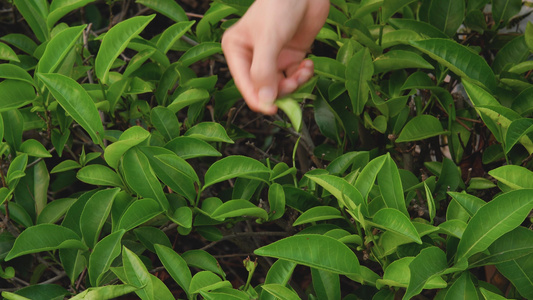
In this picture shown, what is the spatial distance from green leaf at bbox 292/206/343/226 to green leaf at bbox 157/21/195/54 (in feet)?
1.98

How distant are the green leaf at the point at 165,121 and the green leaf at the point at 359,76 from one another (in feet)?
1.42

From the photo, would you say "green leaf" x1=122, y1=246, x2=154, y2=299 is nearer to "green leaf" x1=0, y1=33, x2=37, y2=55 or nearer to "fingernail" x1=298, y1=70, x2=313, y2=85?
"fingernail" x1=298, y1=70, x2=313, y2=85

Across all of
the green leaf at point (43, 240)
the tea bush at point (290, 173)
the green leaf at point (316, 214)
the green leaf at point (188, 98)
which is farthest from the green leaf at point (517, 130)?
the green leaf at point (43, 240)

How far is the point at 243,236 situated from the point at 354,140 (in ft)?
1.36

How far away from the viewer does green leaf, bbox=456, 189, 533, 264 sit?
43.7 inches

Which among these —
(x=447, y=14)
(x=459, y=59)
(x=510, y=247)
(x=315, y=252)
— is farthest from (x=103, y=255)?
(x=447, y=14)

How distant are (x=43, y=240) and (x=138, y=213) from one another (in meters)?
0.21

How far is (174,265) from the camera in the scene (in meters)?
1.31

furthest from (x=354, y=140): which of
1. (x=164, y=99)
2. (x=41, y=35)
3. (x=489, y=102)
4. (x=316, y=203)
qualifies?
(x=41, y=35)

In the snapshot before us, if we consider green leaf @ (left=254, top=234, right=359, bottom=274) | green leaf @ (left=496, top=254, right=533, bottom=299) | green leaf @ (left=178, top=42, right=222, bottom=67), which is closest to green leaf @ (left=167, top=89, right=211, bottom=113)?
green leaf @ (left=178, top=42, right=222, bottom=67)

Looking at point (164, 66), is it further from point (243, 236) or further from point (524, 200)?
point (524, 200)

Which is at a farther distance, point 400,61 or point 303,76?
point 400,61

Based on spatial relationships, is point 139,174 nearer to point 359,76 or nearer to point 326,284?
point 326,284

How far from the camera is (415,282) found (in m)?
1.09
